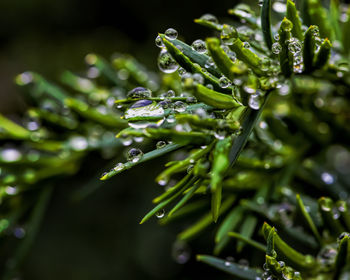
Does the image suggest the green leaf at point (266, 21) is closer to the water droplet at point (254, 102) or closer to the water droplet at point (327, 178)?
the water droplet at point (254, 102)

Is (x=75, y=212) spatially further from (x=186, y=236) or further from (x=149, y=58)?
(x=186, y=236)

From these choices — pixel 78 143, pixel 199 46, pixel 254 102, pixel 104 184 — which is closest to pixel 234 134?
pixel 254 102

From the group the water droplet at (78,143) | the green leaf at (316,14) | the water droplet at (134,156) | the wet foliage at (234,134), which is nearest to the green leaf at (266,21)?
the wet foliage at (234,134)

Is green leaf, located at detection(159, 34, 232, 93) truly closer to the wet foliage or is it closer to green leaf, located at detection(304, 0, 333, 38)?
the wet foliage

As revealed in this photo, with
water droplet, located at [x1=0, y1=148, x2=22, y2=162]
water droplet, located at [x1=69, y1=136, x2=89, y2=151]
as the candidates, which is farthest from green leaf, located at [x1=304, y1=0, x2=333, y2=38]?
water droplet, located at [x1=0, y1=148, x2=22, y2=162]

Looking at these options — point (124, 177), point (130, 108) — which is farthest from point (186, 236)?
point (124, 177)
